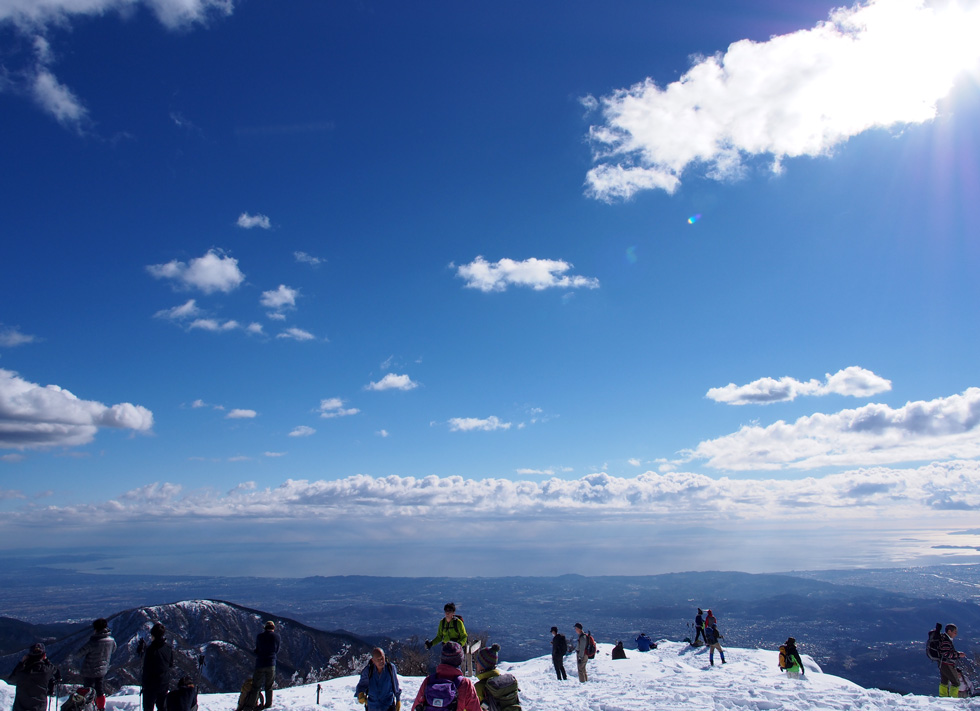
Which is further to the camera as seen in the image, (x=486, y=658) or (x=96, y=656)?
(x=96, y=656)

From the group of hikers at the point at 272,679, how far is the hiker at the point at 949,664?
2 cm

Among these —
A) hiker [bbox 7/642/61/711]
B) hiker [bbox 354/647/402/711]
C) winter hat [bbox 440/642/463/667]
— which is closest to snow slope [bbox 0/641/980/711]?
hiker [bbox 7/642/61/711]

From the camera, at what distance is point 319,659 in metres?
131

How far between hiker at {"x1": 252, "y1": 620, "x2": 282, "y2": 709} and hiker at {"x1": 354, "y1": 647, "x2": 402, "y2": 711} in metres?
4.74

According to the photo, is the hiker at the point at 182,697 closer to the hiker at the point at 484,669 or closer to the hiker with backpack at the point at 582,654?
the hiker at the point at 484,669

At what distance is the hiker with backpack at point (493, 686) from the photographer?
23.1 ft

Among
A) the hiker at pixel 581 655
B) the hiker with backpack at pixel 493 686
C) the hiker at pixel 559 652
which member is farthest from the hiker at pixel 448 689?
the hiker at pixel 559 652

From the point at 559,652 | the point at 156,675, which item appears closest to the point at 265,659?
the point at 156,675

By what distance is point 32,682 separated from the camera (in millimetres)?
10125

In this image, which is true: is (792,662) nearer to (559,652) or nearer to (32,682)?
(559,652)

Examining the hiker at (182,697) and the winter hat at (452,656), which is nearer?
the winter hat at (452,656)

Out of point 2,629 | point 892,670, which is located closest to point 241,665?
point 2,629

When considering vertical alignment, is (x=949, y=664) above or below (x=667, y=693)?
Answer: above

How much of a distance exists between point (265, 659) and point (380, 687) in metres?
→ 5.66
